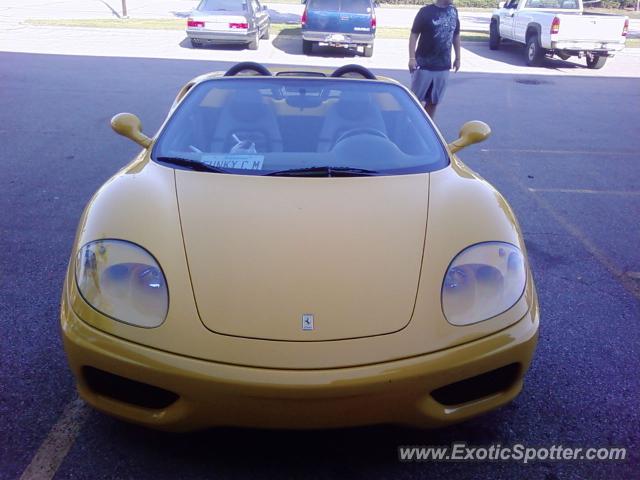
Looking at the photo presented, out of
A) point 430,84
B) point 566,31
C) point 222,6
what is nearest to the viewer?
point 430,84

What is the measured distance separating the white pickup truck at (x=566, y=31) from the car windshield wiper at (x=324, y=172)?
12.9 m

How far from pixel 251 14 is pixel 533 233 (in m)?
13.1

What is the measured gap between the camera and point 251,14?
15.8 m

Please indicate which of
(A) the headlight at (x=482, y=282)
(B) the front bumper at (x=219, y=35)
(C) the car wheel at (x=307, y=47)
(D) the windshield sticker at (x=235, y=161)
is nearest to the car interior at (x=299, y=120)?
(D) the windshield sticker at (x=235, y=161)

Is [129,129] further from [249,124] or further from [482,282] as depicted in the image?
[482,282]

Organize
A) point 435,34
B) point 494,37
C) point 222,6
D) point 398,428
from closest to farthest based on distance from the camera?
point 398,428
point 435,34
point 222,6
point 494,37

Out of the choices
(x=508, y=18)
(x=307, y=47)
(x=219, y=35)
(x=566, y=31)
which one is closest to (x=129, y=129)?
(x=219, y=35)

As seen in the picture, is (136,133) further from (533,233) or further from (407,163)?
(533,233)

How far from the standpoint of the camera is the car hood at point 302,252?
210 cm

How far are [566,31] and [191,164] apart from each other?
1348 centimetres

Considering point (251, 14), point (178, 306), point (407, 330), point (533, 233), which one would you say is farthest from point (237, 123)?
point (251, 14)

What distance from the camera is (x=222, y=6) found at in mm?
15875

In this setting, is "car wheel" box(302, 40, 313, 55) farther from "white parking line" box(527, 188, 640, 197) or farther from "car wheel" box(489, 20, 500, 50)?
"white parking line" box(527, 188, 640, 197)

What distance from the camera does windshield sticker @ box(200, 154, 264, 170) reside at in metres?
2.93
